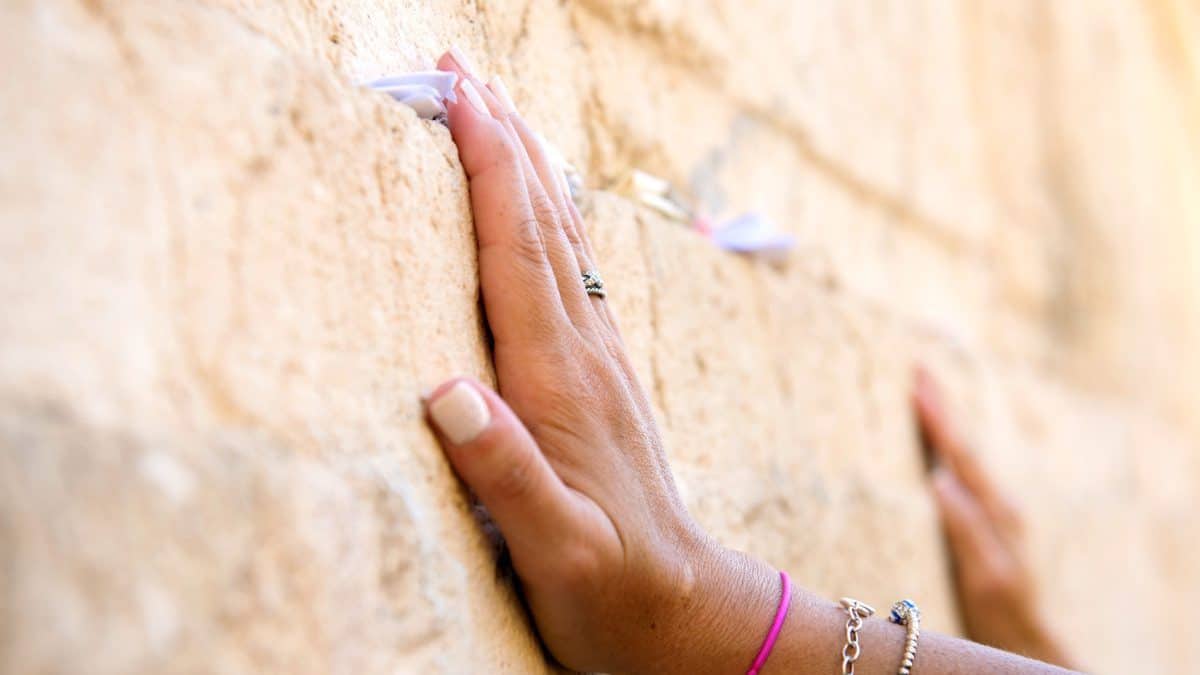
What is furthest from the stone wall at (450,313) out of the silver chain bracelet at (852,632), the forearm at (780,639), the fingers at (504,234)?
the silver chain bracelet at (852,632)

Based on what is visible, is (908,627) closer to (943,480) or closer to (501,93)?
(501,93)

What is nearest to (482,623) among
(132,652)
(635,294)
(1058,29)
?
(132,652)

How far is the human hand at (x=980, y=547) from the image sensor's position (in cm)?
211

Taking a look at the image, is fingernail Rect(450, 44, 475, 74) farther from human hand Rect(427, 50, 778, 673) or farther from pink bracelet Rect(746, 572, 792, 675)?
pink bracelet Rect(746, 572, 792, 675)

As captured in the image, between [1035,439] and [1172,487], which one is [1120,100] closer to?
[1172,487]

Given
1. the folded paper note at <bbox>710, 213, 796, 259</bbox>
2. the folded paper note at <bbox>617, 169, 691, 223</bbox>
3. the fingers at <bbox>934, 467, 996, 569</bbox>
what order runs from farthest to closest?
the fingers at <bbox>934, 467, 996, 569</bbox> < the folded paper note at <bbox>710, 213, 796, 259</bbox> < the folded paper note at <bbox>617, 169, 691, 223</bbox>

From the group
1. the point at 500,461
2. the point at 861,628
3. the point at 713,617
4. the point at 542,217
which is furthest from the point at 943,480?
the point at 500,461

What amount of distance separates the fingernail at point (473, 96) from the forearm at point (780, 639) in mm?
410

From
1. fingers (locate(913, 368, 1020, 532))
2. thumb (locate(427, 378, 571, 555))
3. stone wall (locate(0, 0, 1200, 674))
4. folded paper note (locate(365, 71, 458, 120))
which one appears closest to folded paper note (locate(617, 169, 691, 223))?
stone wall (locate(0, 0, 1200, 674))

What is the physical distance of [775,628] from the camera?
1.10 m

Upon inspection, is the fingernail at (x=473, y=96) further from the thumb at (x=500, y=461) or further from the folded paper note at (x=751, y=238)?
the folded paper note at (x=751, y=238)

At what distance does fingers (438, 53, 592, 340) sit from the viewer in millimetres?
1015

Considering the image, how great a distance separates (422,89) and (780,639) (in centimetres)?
54

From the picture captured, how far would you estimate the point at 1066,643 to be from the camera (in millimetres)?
2258
